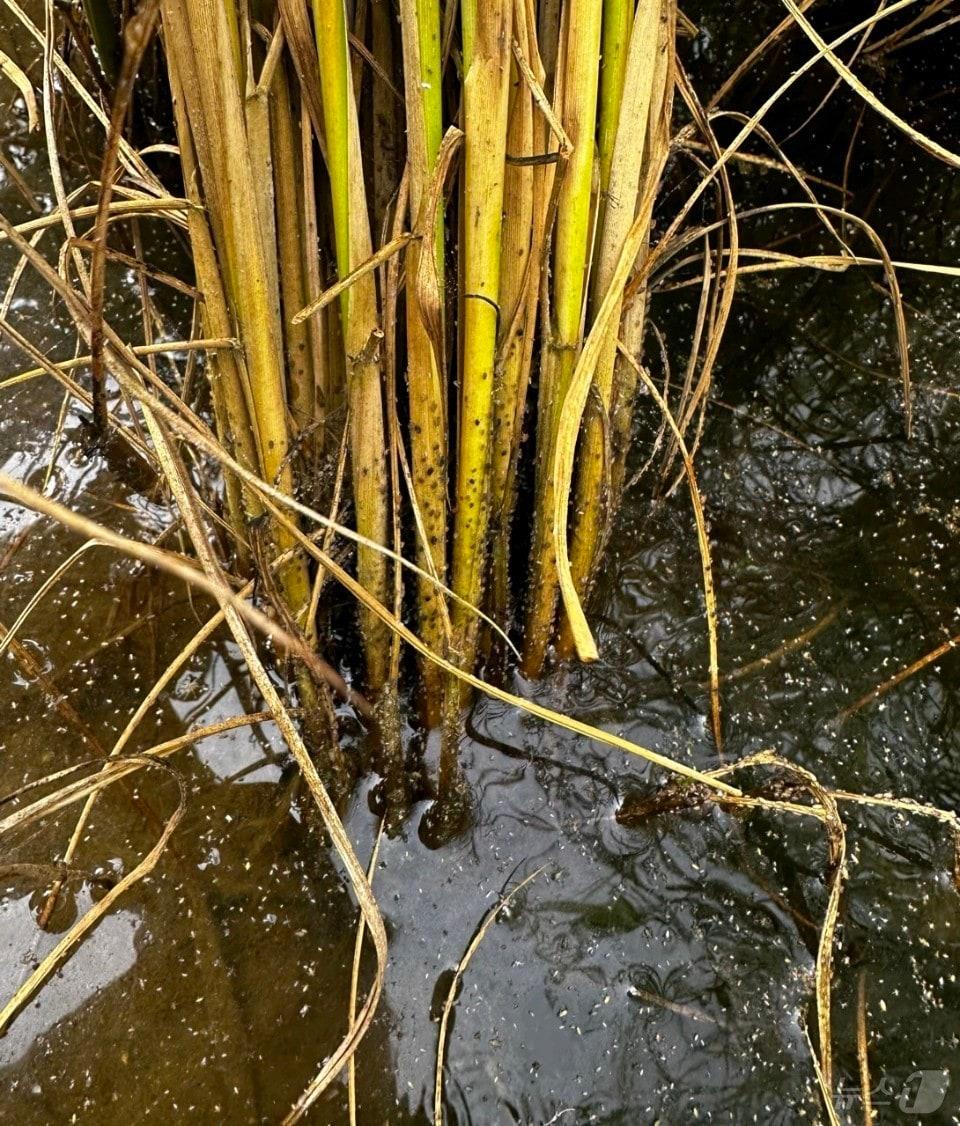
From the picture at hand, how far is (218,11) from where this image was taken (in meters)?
0.58

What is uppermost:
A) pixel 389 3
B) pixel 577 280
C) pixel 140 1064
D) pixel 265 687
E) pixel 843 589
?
pixel 389 3

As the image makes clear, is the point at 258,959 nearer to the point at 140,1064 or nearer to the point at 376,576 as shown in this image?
the point at 140,1064

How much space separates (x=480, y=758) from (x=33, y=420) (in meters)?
0.85

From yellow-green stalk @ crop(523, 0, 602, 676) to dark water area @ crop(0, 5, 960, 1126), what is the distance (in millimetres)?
260

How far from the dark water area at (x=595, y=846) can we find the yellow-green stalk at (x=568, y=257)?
0.85 ft

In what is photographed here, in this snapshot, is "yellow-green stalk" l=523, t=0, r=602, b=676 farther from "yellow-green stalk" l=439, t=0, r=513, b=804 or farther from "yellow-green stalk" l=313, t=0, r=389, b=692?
"yellow-green stalk" l=313, t=0, r=389, b=692

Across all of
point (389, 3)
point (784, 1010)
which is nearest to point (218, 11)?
point (389, 3)

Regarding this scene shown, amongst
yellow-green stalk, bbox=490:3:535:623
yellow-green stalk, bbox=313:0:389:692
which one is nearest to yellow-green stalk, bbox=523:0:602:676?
yellow-green stalk, bbox=490:3:535:623

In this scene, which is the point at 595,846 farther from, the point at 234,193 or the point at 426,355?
the point at 234,193

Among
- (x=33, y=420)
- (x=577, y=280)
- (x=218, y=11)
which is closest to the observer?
(x=218, y=11)

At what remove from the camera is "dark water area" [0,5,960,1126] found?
881mm

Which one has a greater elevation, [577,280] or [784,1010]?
[577,280]

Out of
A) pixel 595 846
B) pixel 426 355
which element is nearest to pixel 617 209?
pixel 426 355

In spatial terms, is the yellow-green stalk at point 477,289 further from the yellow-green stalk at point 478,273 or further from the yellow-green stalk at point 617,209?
the yellow-green stalk at point 617,209
